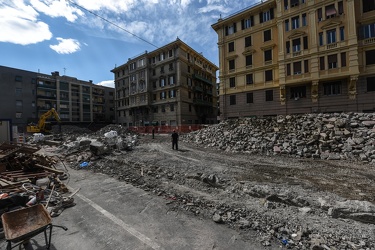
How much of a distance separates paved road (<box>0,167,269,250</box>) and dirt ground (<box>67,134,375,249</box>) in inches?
14.7

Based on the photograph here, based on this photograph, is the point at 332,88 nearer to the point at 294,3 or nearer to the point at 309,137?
the point at 294,3

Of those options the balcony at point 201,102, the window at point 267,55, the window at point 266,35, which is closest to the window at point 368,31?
the window at point 267,55

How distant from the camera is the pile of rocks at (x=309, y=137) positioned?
1088 cm

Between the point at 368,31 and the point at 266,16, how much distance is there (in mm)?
11914

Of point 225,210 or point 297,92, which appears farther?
point 297,92

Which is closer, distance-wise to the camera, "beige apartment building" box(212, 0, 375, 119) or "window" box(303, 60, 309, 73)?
"beige apartment building" box(212, 0, 375, 119)

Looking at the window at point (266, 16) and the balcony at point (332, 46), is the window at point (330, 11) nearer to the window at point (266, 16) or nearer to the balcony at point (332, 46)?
the balcony at point (332, 46)

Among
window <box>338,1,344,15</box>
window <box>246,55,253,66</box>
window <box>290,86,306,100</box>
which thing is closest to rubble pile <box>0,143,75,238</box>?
window <box>290,86,306,100</box>

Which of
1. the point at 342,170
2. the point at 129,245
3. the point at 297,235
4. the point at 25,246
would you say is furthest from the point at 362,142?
the point at 25,246

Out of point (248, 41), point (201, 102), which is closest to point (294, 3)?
point (248, 41)

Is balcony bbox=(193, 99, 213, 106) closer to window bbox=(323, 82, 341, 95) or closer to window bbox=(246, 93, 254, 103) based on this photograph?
window bbox=(246, 93, 254, 103)

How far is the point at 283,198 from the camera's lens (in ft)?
16.4

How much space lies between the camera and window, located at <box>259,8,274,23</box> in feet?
83.5

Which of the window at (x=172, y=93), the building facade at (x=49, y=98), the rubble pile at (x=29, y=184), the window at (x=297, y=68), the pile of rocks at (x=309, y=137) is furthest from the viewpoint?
the building facade at (x=49, y=98)
